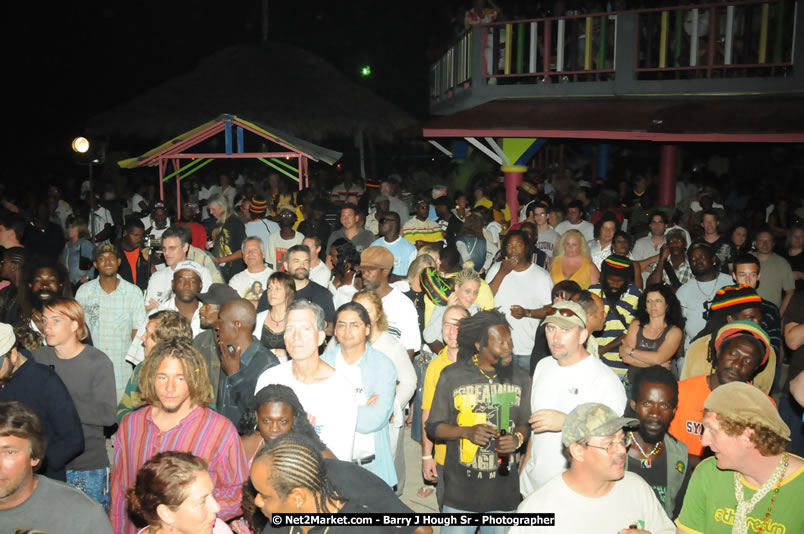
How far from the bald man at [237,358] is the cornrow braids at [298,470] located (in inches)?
74.9

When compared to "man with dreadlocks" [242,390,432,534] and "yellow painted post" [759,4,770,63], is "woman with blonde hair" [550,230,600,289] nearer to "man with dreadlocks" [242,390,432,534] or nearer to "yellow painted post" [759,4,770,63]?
"man with dreadlocks" [242,390,432,534]

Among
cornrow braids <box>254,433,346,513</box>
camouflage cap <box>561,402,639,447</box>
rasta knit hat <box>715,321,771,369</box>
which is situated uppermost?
rasta knit hat <box>715,321,771,369</box>

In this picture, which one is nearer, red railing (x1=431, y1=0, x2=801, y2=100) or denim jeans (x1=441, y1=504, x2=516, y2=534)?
denim jeans (x1=441, y1=504, x2=516, y2=534)

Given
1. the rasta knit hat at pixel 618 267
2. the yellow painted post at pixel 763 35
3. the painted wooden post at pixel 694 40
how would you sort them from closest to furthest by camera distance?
the rasta knit hat at pixel 618 267
the yellow painted post at pixel 763 35
the painted wooden post at pixel 694 40

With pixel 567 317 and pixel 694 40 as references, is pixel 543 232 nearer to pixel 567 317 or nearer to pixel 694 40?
pixel 567 317

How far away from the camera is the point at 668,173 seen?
14.7 metres

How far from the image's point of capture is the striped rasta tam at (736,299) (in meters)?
5.94

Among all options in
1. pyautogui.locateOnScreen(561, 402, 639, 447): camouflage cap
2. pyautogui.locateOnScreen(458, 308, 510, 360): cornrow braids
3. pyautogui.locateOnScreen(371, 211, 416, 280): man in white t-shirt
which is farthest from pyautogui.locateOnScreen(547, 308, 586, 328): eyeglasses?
pyautogui.locateOnScreen(371, 211, 416, 280): man in white t-shirt

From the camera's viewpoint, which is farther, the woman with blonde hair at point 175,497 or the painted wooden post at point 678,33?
the painted wooden post at point 678,33

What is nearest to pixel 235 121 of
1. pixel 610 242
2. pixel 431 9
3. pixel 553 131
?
pixel 553 131

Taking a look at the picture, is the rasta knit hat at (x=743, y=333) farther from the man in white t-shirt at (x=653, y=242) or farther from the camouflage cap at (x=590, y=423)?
the man in white t-shirt at (x=653, y=242)

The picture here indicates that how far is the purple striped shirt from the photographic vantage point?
4.01 m

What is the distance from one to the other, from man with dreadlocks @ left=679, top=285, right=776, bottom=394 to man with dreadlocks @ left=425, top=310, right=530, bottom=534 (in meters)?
1.42

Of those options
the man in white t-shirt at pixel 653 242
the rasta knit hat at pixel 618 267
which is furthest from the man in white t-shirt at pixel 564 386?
the man in white t-shirt at pixel 653 242
